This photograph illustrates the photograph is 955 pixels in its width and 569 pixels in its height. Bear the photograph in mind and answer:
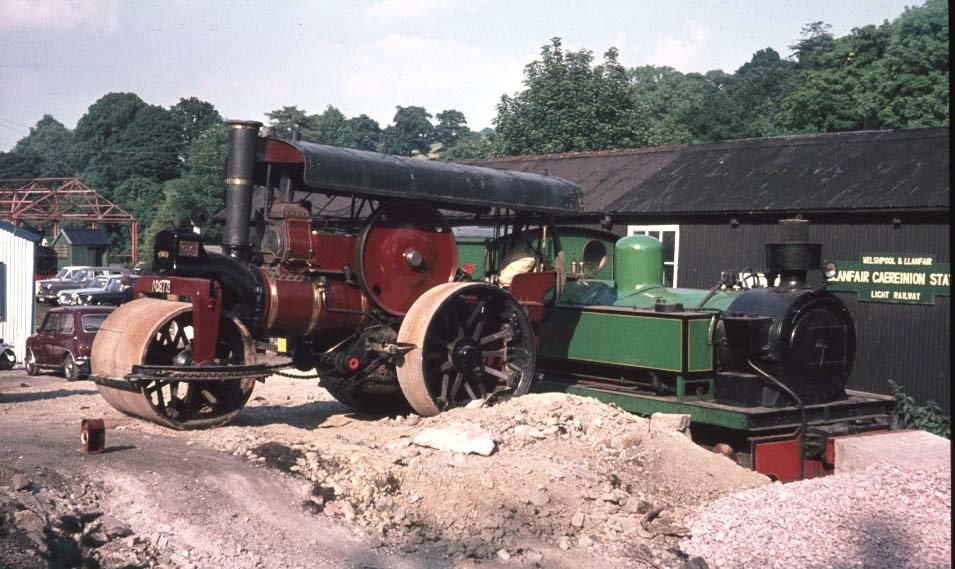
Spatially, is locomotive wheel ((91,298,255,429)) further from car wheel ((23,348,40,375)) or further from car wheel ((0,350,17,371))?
car wheel ((23,348,40,375))

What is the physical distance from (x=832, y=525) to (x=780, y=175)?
9989 millimetres

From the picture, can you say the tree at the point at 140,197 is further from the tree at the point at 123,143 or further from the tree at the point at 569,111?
the tree at the point at 569,111

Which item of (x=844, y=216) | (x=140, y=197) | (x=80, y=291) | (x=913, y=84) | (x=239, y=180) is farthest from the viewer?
(x=140, y=197)

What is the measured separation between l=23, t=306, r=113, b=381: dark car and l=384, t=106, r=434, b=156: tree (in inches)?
2986

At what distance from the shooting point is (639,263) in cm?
1273

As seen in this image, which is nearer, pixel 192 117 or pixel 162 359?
pixel 162 359

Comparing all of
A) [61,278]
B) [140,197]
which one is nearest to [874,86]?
[61,278]

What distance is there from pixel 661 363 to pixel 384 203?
3.56m

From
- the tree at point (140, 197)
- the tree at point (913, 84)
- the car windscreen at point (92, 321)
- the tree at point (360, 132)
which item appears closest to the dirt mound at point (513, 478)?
the car windscreen at point (92, 321)

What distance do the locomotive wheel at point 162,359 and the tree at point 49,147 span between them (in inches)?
3144

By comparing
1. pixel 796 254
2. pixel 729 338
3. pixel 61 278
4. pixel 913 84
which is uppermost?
pixel 913 84

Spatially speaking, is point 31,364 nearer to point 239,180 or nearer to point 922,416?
point 239,180

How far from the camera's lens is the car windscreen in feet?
61.0

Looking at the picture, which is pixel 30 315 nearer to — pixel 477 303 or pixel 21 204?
pixel 477 303
